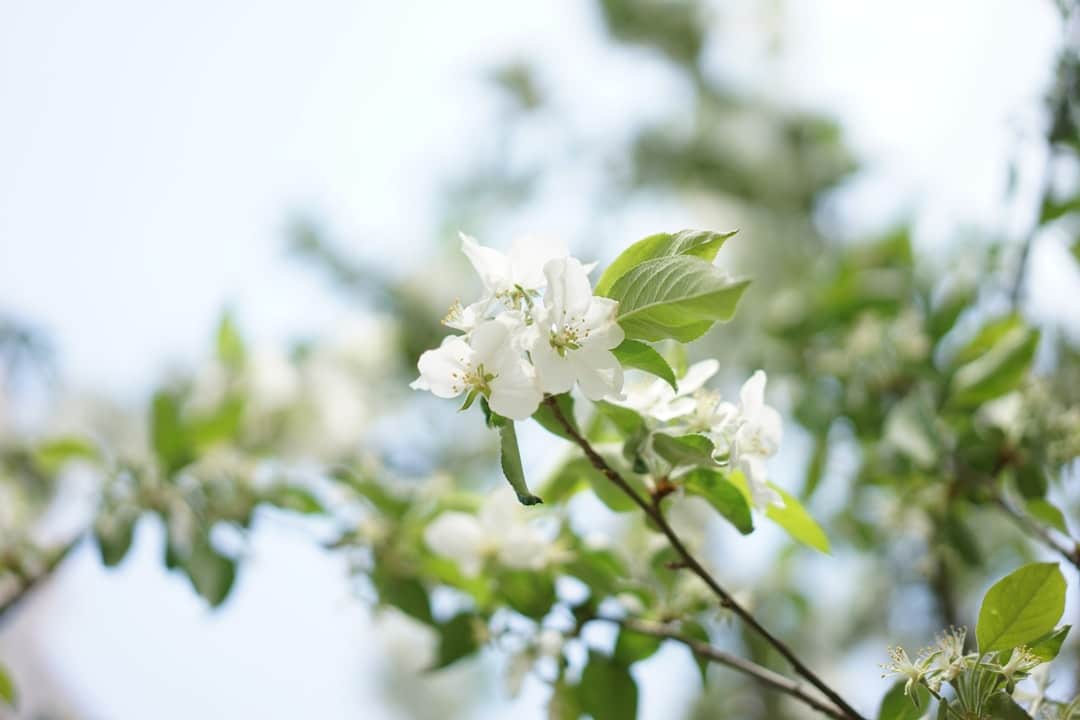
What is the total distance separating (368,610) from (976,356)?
675 millimetres

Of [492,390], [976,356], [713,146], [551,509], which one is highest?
[713,146]

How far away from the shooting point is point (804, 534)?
626mm

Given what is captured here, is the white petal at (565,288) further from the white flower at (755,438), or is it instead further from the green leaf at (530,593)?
the green leaf at (530,593)

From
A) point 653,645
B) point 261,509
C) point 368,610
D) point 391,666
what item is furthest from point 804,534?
point 391,666

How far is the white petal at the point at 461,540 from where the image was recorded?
0.76m

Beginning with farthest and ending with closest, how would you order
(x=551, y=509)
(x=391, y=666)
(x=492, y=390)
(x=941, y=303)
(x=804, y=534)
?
(x=391, y=666), (x=941, y=303), (x=551, y=509), (x=804, y=534), (x=492, y=390)

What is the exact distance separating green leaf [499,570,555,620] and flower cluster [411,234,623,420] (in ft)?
0.87

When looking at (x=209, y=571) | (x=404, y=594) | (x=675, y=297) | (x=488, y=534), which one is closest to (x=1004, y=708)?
(x=675, y=297)

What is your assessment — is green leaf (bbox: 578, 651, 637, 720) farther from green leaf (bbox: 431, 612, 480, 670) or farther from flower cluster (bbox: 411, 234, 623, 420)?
flower cluster (bbox: 411, 234, 623, 420)

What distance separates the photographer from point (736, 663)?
62 cm

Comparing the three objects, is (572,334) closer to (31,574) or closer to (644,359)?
(644,359)

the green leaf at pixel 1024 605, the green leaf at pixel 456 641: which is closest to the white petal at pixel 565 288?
the green leaf at pixel 1024 605

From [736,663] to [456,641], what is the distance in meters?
0.27

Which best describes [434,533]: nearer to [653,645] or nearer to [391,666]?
[653,645]
